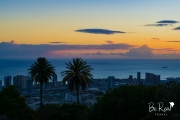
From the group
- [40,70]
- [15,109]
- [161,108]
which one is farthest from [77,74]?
[161,108]

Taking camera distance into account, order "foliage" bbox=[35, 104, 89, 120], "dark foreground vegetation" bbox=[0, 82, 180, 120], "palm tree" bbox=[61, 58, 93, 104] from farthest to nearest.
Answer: "palm tree" bbox=[61, 58, 93, 104]
"foliage" bbox=[35, 104, 89, 120]
"dark foreground vegetation" bbox=[0, 82, 180, 120]

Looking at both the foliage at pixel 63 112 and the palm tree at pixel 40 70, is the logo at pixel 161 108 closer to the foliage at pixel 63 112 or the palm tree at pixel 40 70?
the foliage at pixel 63 112

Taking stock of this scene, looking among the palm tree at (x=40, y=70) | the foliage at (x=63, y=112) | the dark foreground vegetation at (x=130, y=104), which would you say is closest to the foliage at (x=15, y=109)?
the dark foreground vegetation at (x=130, y=104)

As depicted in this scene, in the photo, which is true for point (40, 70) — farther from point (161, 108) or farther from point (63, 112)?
point (161, 108)

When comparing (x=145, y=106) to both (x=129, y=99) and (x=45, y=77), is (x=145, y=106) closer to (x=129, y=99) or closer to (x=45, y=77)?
(x=129, y=99)

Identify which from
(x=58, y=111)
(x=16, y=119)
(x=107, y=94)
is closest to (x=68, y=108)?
(x=58, y=111)

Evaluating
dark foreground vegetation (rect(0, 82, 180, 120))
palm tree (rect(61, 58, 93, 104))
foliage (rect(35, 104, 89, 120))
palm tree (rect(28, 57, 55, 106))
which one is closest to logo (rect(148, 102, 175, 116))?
dark foreground vegetation (rect(0, 82, 180, 120))

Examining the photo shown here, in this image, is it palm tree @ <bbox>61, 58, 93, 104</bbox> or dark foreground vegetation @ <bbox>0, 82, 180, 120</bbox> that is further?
palm tree @ <bbox>61, 58, 93, 104</bbox>

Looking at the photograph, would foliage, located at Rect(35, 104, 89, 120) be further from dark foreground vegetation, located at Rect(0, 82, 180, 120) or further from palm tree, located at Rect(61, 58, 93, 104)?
dark foreground vegetation, located at Rect(0, 82, 180, 120)
